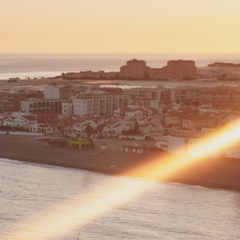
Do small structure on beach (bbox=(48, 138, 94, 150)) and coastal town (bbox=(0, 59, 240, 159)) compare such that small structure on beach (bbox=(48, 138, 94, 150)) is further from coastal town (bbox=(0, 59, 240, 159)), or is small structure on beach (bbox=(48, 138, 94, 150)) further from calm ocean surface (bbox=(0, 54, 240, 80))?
calm ocean surface (bbox=(0, 54, 240, 80))

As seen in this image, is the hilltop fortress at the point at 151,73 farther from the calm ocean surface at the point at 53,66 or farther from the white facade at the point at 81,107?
the white facade at the point at 81,107

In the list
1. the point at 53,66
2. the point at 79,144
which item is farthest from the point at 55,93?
the point at 53,66

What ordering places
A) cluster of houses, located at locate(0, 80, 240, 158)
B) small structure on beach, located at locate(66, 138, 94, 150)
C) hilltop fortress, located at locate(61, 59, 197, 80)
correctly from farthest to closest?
hilltop fortress, located at locate(61, 59, 197, 80) → cluster of houses, located at locate(0, 80, 240, 158) → small structure on beach, located at locate(66, 138, 94, 150)

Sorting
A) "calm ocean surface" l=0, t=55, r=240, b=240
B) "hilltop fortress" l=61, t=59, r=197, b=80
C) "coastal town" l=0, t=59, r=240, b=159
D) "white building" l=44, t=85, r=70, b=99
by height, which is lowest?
"calm ocean surface" l=0, t=55, r=240, b=240

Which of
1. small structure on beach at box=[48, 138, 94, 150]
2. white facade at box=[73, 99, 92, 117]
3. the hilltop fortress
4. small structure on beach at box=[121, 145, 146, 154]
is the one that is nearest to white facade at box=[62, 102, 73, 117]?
white facade at box=[73, 99, 92, 117]

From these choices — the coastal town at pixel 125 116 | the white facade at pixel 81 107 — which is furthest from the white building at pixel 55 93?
the white facade at pixel 81 107

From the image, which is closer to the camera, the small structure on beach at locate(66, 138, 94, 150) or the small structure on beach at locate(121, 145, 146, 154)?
the small structure on beach at locate(121, 145, 146, 154)

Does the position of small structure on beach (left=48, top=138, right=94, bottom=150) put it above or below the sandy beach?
above

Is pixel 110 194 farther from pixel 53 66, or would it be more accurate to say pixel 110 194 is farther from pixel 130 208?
pixel 53 66

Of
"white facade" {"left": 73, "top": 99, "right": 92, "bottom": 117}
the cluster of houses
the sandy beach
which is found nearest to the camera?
the sandy beach
